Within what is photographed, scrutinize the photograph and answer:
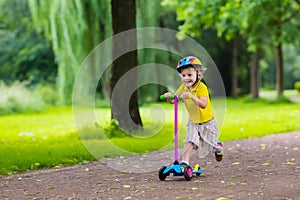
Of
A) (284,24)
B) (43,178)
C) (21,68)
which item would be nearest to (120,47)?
(43,178)

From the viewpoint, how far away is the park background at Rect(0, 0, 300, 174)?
11.5 m

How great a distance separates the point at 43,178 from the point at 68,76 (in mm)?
15092

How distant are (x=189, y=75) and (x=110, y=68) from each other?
10174mm

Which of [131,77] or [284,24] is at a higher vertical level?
[284,24]

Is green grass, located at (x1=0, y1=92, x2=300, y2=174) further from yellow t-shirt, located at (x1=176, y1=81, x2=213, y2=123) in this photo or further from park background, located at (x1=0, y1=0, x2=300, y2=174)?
yellow t-shirt, located at (x1=176, y1=81, x2=213, y2=123)

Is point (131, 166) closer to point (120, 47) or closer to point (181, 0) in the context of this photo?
point (120, 47)

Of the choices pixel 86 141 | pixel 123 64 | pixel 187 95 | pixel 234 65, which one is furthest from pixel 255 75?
pixel 187 95

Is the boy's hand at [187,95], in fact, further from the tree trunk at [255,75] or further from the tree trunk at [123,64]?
the tree trunk at [255,75]

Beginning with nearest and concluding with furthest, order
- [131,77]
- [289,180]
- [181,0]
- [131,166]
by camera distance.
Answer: [289,180]
[131,166]
[131,77]
[181,0]

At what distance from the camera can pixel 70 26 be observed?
2078 centimetres

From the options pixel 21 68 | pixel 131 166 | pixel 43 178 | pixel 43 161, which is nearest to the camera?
Result: pixel 43 178

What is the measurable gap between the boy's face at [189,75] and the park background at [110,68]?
2.98 m

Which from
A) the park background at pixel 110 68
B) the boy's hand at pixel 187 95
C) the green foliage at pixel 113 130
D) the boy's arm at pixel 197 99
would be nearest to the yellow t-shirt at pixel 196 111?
the boy's arm at pixel 197 99

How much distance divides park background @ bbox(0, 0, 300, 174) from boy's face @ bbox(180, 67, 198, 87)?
298 cm
